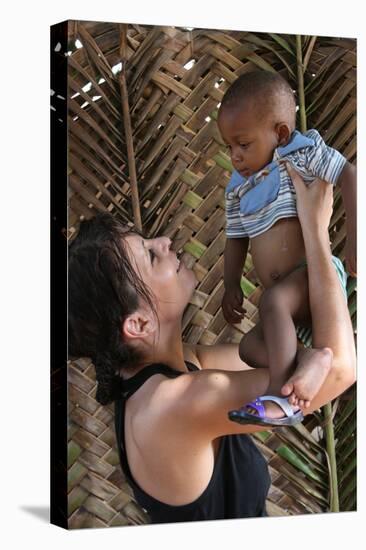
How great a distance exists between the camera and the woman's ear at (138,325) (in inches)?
204

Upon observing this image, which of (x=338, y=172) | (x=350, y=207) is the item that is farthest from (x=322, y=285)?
(x=338, y=172)

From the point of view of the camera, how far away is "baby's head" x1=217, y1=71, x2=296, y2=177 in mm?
5332

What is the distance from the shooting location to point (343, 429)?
5.68 m

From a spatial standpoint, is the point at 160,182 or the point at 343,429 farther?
the point at 343,429

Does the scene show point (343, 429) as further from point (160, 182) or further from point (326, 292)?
point (160, 182)

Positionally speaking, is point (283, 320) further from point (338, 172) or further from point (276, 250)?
point (338, 172)

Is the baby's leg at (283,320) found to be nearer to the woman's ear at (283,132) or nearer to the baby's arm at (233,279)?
the baby's arm at (233,279)

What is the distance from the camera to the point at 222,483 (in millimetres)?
5336

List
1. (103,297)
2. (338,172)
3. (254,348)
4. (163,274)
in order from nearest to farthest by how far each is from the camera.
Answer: (103,297) → (163,274) → (254,348) → (338,172)

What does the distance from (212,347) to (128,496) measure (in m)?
0.65

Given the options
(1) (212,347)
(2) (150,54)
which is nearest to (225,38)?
(2) (150,54)

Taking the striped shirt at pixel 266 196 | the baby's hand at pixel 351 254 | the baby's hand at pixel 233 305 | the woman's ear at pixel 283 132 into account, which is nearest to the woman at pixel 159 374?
the baby's hand at pixel 233 305

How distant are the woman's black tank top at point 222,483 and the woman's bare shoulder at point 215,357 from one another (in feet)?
0.13

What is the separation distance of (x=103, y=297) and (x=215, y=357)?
0.53 metres
